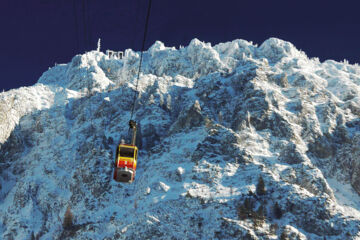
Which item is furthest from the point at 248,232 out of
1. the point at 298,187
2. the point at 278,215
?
the point at 298,187

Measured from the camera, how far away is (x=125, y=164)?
134 feet

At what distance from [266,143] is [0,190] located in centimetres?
12567

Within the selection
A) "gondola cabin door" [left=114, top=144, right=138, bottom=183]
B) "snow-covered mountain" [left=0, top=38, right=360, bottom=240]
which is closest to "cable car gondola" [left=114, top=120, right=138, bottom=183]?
"gondola cabin door" [left=114, top=144, right=138, bottom=183]

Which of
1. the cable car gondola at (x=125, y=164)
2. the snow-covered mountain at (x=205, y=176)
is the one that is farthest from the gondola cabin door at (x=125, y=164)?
the snow-covered mountain at (x=205, y=176)

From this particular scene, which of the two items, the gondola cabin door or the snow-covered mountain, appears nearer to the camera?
the gondola cabin door

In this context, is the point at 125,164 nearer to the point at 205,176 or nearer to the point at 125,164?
the point at 125,164

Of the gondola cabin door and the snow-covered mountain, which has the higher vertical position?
the snow-covered mountain

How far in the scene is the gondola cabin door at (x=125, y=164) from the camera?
4050 centimetres

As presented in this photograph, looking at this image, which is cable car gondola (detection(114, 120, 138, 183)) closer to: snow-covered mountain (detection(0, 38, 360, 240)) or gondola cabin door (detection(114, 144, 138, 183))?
gondola cabin door (detection(114, 144, 138, 183))

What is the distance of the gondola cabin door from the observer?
4050cm

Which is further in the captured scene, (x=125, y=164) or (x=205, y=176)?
(x=205, y=176)

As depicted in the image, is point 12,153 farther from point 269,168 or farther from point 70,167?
point 269,168

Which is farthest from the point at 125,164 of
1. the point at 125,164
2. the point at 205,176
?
the point at 205,176

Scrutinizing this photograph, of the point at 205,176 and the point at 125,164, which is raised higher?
the point at 205,176
